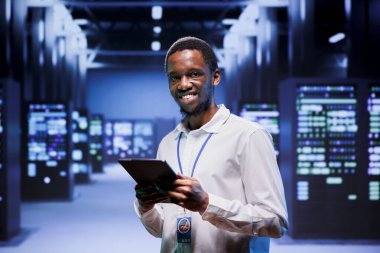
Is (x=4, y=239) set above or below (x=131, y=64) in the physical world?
below

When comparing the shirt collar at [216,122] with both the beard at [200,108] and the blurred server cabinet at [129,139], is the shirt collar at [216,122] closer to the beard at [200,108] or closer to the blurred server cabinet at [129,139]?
the beard at [200,108]

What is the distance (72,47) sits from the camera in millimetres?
18984

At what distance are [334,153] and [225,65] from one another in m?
16.5

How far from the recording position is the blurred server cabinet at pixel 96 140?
19.3 metres

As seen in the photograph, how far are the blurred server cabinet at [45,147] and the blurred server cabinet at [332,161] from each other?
5.93 m

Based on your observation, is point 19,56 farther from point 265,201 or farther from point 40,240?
point 265,201

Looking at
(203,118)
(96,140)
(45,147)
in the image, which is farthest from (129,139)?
(203,118)

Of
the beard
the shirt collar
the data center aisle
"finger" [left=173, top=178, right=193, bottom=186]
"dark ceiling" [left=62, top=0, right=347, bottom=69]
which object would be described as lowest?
the data center aisle

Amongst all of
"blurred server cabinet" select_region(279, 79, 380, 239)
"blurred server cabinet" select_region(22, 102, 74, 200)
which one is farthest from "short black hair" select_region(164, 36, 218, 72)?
"blurred server cabinet" select_region(22, 102, 74, 200)

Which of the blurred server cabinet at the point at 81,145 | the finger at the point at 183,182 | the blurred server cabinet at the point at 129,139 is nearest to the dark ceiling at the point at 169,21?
the blurred server cabinet at the point at 81,145

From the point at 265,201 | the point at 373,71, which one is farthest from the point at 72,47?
the point at 265,201

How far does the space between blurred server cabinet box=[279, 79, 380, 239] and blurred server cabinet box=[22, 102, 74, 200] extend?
19.5 ft

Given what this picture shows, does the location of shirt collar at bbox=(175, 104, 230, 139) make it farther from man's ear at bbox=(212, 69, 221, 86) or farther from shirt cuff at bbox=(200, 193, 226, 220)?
shirt cuff at bbox=(200, 193, 226, 220)

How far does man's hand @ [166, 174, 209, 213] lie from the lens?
181cm
